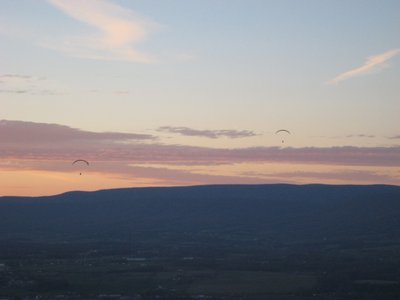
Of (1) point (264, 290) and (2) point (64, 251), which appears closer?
(1) point (264, 290)

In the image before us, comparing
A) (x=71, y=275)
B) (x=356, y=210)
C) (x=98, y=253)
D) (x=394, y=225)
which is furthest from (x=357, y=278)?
(x=356, y=210)

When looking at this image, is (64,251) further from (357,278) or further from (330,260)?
(357,278)

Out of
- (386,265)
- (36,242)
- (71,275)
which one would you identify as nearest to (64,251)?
(36,242)

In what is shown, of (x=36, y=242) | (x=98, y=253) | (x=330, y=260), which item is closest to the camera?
(x=330, y=260)

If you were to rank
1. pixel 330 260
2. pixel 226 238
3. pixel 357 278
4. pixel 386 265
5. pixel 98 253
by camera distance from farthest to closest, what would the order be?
pixel 226 238 → pixel 98 253 → pixel 330 260 → pixel 386 265 → pixel 357 278

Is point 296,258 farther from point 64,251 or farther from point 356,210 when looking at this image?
point 356,210

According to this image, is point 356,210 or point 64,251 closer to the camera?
point 64,251

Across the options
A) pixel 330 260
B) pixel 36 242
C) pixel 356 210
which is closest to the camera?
pixel 330 260

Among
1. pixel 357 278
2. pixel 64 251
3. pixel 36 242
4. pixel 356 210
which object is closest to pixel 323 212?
pixel 356 210

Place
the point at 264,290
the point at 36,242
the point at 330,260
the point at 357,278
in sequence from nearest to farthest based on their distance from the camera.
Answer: the point at 264,290, the point at 357,278, the point at 330,260, the point at 36,242
